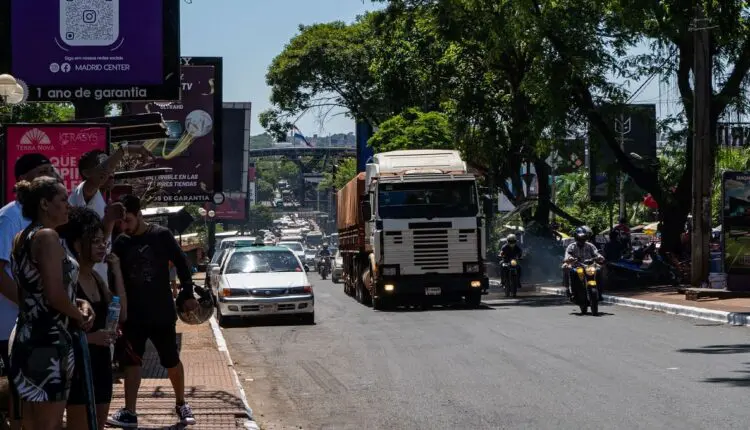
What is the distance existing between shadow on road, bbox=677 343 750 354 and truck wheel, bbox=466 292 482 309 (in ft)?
38.2

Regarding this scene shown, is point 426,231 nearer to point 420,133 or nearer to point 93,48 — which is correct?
point 93,48

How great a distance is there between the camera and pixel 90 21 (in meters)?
17.2

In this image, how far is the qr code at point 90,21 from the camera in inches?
673

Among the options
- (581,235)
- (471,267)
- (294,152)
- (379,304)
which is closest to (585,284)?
(581,235)

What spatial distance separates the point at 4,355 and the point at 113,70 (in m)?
10.2

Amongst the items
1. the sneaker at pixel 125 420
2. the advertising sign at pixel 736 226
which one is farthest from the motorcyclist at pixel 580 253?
the sneaker at pixel 125 420

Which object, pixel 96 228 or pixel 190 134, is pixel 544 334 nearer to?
pixel 96 228

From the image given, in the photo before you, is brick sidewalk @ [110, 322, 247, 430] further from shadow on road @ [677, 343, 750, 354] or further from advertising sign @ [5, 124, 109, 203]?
shadow on road @ [677, 343, 750, 354]

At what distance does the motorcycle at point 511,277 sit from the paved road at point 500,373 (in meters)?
9.94

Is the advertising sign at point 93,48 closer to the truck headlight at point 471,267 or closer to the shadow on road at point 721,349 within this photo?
the shadow on road at point 721,349

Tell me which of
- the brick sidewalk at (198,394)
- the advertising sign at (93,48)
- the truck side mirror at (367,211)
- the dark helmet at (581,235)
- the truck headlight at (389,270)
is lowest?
the brick sidewalk at (198,394)

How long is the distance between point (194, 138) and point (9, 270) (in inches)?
1179

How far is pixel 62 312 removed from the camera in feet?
21.1

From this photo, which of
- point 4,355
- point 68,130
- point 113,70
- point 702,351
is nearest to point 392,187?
point 113,70
